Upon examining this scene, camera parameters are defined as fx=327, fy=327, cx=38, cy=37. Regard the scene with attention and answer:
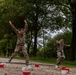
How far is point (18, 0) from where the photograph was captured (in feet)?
→ 95.9

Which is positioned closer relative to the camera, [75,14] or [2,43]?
[75,14]

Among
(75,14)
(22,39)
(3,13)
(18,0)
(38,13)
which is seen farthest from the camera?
(3,13)

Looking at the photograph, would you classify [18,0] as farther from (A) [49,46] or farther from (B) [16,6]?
(A) [49,46]

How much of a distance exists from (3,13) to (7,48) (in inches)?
245

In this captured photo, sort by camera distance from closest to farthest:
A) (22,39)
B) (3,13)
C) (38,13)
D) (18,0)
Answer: (22,39) < (18,0) < (38,13) < (3,13)

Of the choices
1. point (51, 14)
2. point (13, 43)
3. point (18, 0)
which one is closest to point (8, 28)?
point (13, 43)

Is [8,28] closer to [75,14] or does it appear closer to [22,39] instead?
[75,14]

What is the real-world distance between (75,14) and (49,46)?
11.5 m

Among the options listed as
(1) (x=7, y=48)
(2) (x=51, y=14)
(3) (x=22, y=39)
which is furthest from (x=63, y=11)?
(3) (x=22, y=39)

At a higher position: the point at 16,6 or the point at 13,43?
the point at 16,6

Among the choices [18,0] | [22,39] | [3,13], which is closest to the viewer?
[22,39]

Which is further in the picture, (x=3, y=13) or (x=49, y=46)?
(x=49, y=46)

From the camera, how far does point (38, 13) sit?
33344 mm

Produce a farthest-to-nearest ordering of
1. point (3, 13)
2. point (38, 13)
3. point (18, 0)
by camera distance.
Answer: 1. point (3, 13)
2. point (38, 13)
3. point (18, 0)
